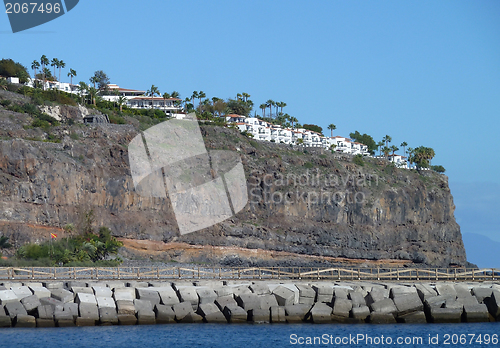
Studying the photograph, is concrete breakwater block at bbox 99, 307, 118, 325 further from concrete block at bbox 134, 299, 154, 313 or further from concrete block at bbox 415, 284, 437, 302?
concrete block at bbox 415, 284, 437, 302

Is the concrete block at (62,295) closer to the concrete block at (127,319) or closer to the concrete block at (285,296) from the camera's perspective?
the concrete block at (127,319)

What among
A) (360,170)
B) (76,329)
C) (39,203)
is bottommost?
(76,329)

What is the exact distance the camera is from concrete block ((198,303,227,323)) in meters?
32.8

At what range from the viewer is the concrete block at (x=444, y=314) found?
110ft

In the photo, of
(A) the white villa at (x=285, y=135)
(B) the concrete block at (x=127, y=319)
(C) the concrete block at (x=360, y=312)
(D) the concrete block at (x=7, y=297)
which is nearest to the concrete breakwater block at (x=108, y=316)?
(B) the concrete block at (x=127, y=319)

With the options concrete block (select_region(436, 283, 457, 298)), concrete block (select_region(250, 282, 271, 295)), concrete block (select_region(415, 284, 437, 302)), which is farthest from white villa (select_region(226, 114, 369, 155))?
concrete block (select_region(250, 282, 271, 295))

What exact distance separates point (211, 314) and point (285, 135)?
379 feet

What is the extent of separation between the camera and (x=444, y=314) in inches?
1329

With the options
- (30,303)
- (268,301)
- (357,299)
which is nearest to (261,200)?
(357,299)

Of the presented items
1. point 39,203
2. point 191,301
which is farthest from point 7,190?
point 191,301

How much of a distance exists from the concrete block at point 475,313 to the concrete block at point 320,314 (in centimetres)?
689

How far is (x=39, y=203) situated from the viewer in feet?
247

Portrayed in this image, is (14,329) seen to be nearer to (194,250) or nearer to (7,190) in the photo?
(7,190)

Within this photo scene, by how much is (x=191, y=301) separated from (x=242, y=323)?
9.01ft
